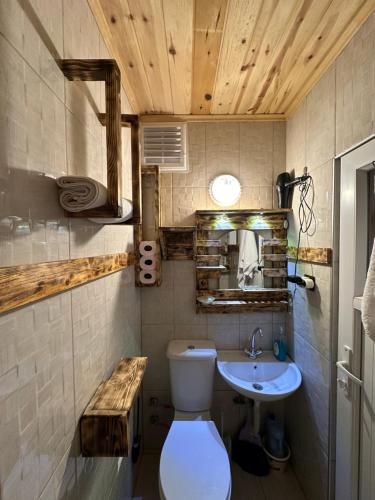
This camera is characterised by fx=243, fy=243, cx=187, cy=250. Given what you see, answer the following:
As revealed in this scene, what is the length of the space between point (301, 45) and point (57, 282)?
1.46 metres

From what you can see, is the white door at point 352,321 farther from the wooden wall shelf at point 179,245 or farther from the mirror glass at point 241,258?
the wooden wall shelf at point 179,245

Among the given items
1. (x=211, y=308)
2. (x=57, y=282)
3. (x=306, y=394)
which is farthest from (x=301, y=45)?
(x=306, y=394)

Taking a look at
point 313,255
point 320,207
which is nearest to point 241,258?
point 313,255

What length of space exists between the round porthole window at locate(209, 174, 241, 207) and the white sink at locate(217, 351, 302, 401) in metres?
1.13

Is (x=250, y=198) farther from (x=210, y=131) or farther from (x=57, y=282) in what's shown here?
(x=57, y=282)

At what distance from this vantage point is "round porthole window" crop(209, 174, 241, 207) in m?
1.80

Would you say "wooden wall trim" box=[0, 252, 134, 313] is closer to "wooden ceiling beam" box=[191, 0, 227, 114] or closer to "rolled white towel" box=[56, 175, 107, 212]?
"rolled white towel" box=[56, 175, 107, 212]

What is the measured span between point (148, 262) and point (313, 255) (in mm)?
1039

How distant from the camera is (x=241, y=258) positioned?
5.97 ft

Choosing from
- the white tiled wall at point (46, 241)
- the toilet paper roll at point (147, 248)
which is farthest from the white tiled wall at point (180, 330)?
the white tiled wall at point (46, 241)

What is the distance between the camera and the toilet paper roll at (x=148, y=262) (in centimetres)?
166

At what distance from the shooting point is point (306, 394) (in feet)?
5.05

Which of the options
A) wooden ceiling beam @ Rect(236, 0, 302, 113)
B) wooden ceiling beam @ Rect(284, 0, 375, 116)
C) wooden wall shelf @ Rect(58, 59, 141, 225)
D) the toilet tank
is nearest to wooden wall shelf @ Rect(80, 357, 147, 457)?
wooden wall shelf @ Rect(58, 59, 141, 225)

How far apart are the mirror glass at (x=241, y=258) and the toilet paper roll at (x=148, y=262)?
1.48ft
